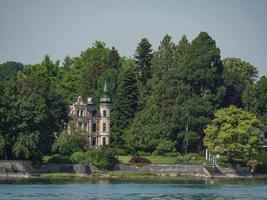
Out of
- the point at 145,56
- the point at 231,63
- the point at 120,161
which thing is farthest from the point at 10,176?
the point at 231,63

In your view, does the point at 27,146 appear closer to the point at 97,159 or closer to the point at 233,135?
the point at 97,159

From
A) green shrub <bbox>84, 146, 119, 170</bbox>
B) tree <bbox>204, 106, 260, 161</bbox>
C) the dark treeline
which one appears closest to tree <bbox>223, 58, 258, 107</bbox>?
the dark treeline

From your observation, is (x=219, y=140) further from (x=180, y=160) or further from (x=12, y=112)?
(x=12, y=112)

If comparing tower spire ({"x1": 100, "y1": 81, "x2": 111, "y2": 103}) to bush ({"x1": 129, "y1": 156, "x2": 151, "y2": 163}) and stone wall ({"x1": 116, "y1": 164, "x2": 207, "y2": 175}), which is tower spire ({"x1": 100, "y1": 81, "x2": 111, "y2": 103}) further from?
stone wall ({"x1": 116, "y1": 164, "x2": 207, "y2": 175})

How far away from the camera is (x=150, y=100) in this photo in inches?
6048

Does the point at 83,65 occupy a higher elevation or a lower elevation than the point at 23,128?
higher

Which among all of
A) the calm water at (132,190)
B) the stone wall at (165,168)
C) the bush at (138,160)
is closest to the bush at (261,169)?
the stone wall at (165,168)

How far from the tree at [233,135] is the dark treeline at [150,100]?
169 inches

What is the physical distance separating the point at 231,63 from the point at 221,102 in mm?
40117

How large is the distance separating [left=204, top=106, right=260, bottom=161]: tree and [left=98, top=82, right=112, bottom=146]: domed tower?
19.4 m

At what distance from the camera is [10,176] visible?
13125 cm

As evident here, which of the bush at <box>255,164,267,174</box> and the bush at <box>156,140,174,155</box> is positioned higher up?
the bush at <box>156,140,174,155</box>

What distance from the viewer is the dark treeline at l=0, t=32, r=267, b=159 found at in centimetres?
13250

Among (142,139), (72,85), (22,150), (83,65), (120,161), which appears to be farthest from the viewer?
(83,65)
